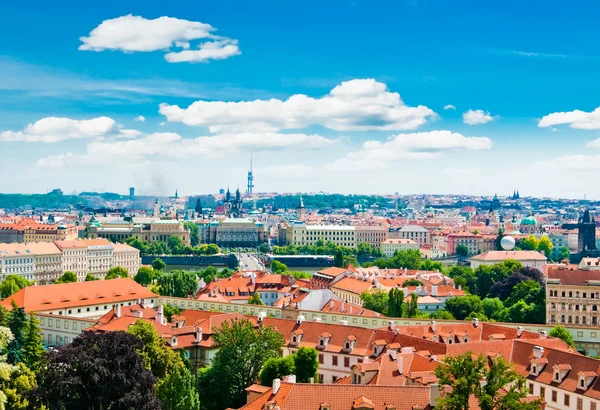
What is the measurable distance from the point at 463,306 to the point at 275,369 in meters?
40.7

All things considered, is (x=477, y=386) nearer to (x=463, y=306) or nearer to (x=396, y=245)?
(x=463, y=306)

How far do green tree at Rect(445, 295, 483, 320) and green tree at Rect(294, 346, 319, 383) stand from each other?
37513 mm

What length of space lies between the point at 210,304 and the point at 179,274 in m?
25.0

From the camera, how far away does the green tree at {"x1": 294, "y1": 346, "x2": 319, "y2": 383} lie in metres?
38.7

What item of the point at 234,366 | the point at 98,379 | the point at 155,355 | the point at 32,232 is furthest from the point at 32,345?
the point at 32,232

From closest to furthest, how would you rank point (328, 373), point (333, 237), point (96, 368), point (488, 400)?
1. point (488, 400)
2. point (96, 368)
3. point (328, 373)
4. point (333, 237)

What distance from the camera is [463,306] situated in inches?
2960

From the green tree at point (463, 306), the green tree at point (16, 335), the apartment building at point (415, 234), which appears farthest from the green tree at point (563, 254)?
the green tree at point (16, 335)

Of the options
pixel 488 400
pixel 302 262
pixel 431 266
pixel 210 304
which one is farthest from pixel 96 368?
pixel 302 262

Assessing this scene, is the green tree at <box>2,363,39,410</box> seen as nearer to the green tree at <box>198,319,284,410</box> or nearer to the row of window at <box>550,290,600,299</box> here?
the green tree at <box>198,319,284,410</box>

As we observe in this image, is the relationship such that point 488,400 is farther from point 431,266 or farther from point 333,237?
point 333,237

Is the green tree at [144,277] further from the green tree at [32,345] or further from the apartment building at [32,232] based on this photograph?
the green tree at [32,345]

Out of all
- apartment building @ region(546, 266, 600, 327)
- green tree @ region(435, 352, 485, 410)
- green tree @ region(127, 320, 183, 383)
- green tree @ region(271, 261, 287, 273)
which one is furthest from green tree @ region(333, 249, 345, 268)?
green tree @ region(435, 352, 485, 410)

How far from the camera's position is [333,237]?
645 ft
